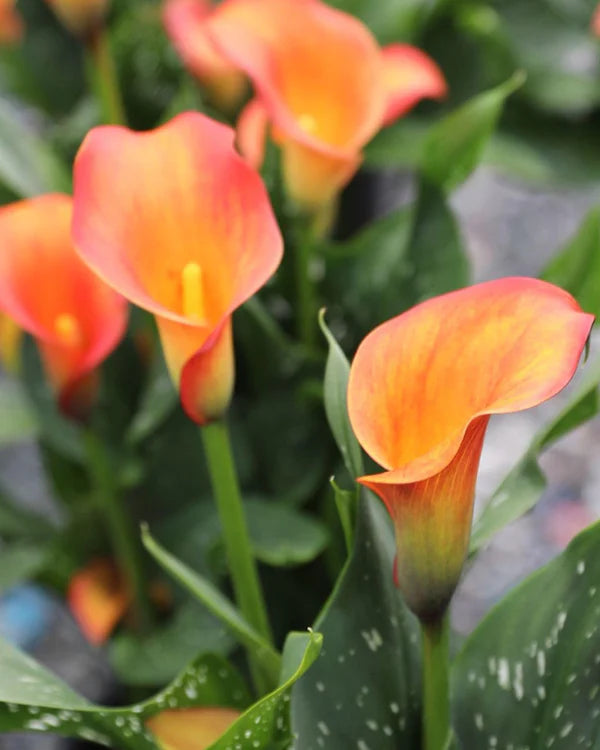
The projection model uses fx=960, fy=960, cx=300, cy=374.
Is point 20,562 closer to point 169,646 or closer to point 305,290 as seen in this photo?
point 169,646

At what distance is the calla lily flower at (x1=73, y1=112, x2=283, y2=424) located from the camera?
37 centimetres

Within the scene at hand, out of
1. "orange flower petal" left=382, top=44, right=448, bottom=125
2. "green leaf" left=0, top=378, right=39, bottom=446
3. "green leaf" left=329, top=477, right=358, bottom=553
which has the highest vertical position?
"orange flower petal" left=382, top=44, right=448, bottom=125

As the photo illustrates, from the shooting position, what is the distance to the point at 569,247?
550 mm

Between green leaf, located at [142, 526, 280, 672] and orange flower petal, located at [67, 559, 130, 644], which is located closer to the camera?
green leaf, located at [142, 526, 280, 672]

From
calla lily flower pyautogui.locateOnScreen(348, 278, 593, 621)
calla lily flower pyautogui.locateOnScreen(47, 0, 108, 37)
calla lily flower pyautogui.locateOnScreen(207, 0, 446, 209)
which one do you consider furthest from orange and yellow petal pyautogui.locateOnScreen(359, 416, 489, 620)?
calla lily flower pyautogui.locateOnScreen(47, 0, 108, 37)

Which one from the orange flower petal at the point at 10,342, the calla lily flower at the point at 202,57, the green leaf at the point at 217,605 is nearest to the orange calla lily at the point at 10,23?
the calla lily flower at the point at 202,57

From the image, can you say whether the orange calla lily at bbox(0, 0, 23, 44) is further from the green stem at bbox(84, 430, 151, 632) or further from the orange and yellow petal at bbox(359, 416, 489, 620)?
the orange and yellow petal at bbox(359, 416, 489, 620)

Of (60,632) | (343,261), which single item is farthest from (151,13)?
(60,632)

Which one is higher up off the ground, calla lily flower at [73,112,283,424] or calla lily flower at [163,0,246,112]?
calla lily flower at [73,112,283,424]

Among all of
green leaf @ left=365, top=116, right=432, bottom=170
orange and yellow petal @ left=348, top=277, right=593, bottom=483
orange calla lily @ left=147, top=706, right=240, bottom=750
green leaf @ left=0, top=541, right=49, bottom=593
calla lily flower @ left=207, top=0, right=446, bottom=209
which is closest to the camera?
orange and yellow petal @ left=348, top=277, right=593, bottom=483

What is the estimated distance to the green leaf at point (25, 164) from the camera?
58cm

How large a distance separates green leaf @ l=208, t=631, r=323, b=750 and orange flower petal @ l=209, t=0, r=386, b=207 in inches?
10.8

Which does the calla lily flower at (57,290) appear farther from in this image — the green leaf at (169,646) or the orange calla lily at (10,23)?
the orange calla lily at (10,23)

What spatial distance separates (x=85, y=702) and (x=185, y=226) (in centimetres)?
20
